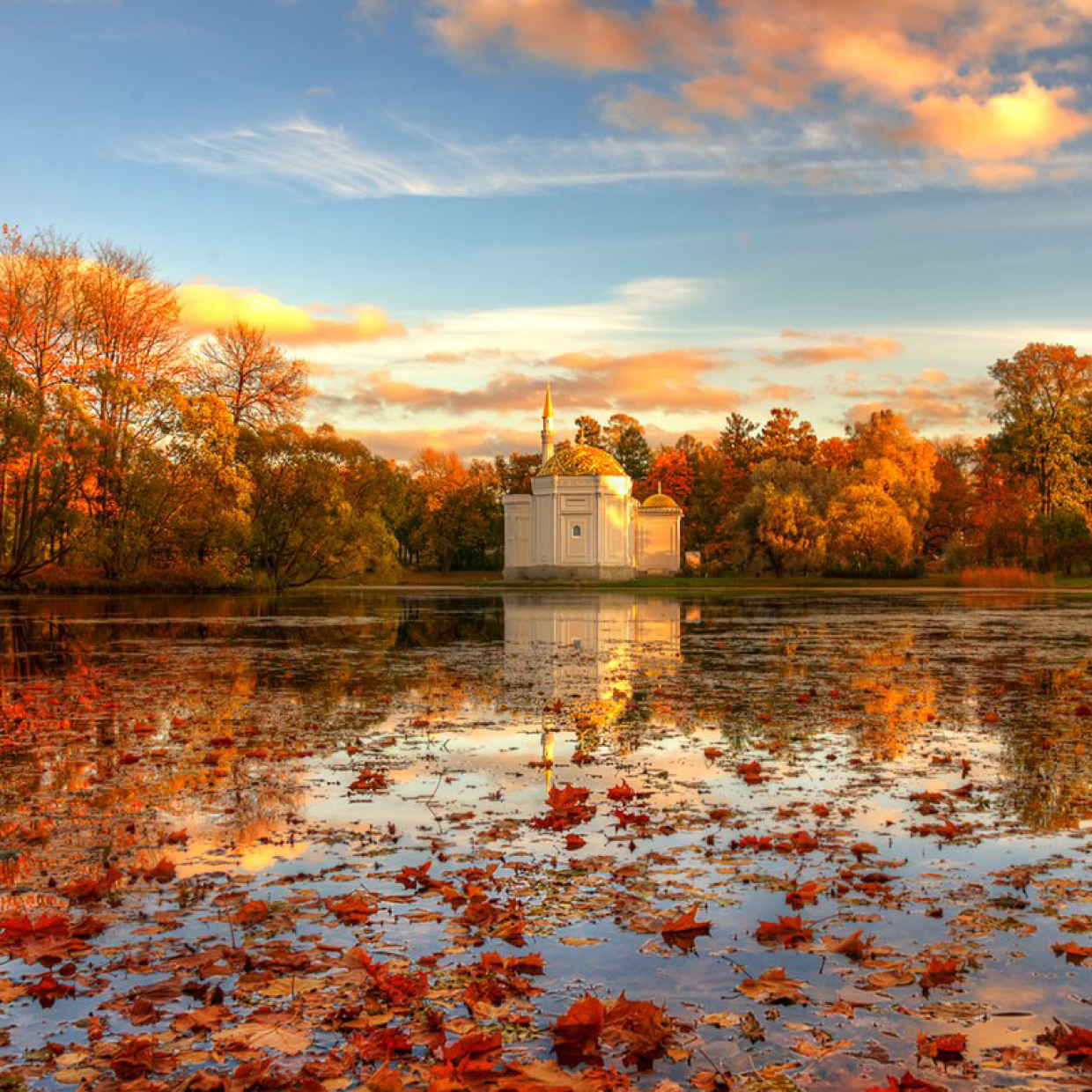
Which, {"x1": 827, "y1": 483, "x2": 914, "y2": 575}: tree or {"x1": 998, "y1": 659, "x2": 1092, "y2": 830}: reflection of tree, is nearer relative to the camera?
{"x1": 998, "y1": 659, "x2": 1092, "y2": 830}: reflection of tree

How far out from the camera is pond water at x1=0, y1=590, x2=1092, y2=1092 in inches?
147

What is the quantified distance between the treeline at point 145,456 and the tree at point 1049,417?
4416 centimetres

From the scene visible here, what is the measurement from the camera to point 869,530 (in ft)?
231

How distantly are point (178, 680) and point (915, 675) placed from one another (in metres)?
10.7

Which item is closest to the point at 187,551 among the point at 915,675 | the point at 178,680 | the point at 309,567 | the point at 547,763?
the point at 309,567

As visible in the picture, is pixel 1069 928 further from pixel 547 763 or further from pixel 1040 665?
pixel 1040 665

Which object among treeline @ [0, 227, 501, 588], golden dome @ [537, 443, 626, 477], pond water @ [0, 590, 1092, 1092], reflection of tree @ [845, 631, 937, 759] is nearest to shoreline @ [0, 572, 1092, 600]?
treeline @ [0, 227, 501, 588]

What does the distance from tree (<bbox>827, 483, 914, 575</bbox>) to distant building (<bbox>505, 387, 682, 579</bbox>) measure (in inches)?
694

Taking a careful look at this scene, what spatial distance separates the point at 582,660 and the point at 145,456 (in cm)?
3543

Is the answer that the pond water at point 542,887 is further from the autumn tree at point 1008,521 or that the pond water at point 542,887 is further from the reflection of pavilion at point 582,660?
the autumn tree at point 1008,521

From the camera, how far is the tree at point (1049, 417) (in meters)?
70.6

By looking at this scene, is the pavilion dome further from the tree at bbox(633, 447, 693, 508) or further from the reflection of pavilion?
the reflection of pavilion

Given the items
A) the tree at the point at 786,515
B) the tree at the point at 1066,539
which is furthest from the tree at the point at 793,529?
the tree at the point at 1066,539

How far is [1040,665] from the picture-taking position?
Result: 16859mm
